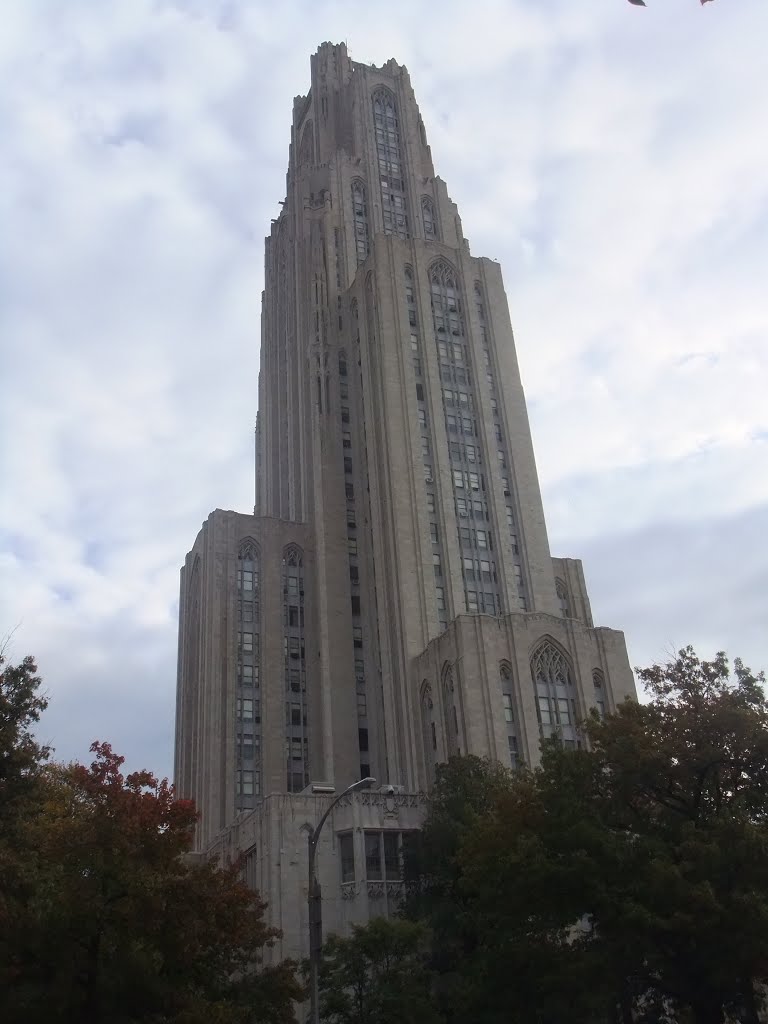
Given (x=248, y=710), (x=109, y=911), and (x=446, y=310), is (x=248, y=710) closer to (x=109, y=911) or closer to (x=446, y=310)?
(x=446, y=310)

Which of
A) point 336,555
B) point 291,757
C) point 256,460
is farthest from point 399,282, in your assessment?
point 291,757

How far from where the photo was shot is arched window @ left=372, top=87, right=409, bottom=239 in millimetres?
109562

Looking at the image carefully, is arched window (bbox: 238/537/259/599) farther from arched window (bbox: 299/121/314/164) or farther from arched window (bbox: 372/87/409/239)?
arched window (bbox: 299/121/314/164)

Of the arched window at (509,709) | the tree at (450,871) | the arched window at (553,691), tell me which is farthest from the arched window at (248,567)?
the tree at (450,871)

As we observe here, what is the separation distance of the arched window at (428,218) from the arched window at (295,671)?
4045cm

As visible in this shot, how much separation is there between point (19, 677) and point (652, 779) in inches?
846

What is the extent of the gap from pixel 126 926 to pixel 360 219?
92282 mm

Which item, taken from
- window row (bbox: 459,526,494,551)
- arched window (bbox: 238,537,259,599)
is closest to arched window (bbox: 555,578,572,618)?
window row (bbox: 459,526,494,551)

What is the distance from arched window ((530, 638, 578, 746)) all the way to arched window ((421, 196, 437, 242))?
56.6 meters

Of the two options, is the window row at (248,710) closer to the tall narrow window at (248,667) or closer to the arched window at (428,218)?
the tall narrow window at (248,667)

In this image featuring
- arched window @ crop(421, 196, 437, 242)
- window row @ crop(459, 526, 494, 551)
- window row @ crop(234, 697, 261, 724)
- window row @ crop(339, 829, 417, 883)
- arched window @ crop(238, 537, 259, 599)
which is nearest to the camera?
window row @ crop(339, 829, 417, 883)

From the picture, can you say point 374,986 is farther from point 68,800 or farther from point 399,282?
point 399,282

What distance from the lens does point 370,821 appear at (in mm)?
56281

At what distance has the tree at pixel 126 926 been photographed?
88.3ft
